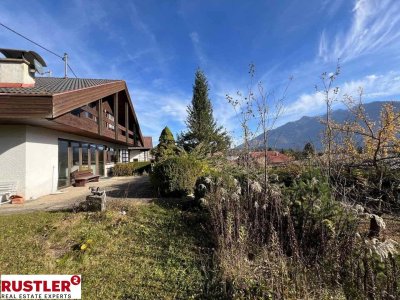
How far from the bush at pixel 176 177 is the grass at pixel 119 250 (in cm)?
132

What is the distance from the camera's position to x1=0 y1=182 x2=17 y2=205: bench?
28.9 ft

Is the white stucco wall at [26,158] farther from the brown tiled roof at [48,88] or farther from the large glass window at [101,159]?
the large glass window at [101,159]

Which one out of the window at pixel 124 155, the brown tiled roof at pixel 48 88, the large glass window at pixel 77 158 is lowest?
the large glass window at pixel 77 158

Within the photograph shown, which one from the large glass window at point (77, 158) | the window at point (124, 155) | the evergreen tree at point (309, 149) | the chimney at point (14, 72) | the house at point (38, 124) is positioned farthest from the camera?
the window at point (124, 155)

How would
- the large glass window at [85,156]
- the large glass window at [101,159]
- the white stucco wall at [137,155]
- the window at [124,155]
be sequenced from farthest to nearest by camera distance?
the white stucco wall at [137,155]
the window at [124,155]
the large glass window at [101,159]
the large glass window at [85,156]

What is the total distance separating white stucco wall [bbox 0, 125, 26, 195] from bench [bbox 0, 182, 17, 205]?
0.11 metres

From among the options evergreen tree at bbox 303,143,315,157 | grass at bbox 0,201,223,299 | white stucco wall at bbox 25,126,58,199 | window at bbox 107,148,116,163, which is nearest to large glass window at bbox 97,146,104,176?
window at bbox 107,148,116,163

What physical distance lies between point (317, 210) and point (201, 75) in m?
27.7

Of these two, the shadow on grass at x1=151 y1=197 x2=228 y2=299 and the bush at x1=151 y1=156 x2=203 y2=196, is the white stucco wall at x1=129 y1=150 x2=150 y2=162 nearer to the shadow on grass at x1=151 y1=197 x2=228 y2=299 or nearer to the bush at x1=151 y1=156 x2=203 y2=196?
the bush at x1=151 y1=156 x2=203 y2=196

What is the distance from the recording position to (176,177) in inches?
309

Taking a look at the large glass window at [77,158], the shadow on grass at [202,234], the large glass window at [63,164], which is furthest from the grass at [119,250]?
the large glass window at [77,158]

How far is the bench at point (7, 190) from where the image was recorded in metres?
8.82

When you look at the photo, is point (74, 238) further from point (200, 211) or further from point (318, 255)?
point (318, 255)

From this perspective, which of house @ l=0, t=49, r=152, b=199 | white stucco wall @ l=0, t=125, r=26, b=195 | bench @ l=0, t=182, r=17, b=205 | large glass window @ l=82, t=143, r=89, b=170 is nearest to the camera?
house @ l=0, t=49, r=152, b=199
